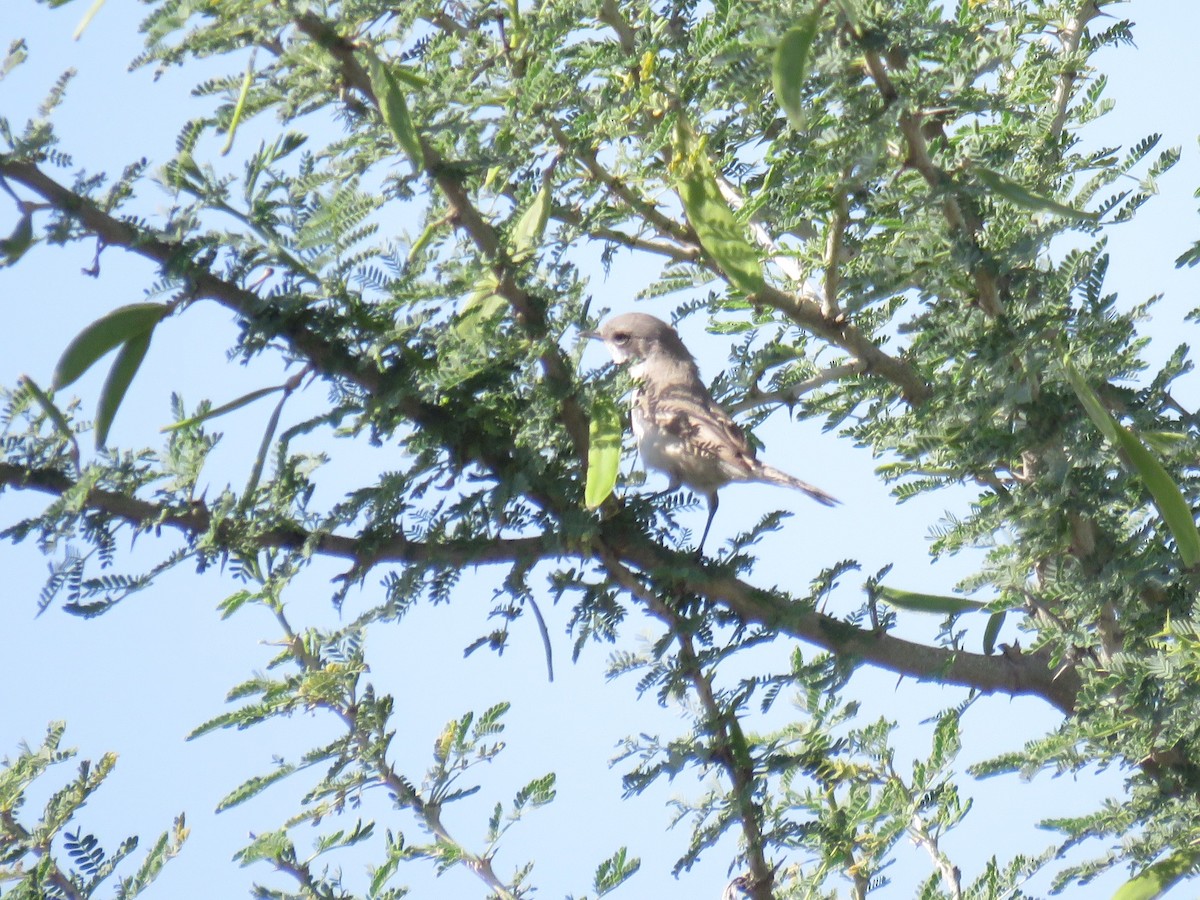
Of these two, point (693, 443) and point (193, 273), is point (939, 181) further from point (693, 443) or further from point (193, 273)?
point (693, 443)

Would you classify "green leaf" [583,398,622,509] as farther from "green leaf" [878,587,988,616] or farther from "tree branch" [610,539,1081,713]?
"green leaf" [878,587,988,616]

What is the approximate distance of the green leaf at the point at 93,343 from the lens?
5.88 ft

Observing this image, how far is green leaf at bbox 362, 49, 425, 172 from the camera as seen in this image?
6.09ft

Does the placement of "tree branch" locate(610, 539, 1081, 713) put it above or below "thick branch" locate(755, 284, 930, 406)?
below

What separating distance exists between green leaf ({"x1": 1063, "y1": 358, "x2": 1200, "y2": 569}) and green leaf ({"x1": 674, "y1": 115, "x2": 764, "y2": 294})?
1.92 ft

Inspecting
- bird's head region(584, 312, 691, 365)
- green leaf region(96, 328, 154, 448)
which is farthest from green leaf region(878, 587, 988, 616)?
bird's head region(584, 312, 691, 365)

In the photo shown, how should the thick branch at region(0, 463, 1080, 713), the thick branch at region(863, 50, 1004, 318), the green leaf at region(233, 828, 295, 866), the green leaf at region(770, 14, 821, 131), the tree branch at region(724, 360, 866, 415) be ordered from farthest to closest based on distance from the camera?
the tree branch at region(724, 360, 866, 415), the green leaf at region(233, 828, 295, 866), the thick branch at region(863, 50, 1004, 318), the thick branch at region(0, 463, 1080, 713), the green leaf at region(770, 14, 821, 131)

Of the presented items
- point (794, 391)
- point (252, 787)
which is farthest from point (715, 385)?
point (252, 787)

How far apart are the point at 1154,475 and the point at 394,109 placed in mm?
1406

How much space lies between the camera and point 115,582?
81.2 inches

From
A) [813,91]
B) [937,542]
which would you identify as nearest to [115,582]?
[813,91]

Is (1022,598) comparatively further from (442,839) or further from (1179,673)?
(442,839)

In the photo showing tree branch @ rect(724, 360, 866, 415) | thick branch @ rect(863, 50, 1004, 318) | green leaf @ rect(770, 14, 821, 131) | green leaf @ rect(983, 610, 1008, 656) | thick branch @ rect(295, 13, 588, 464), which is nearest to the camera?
green leaf @ rect(770, 14, 821, 131)

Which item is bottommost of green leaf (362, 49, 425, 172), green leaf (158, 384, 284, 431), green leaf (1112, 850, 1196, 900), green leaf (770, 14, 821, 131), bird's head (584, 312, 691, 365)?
green leaf (1112, 850, 1196, 900)
